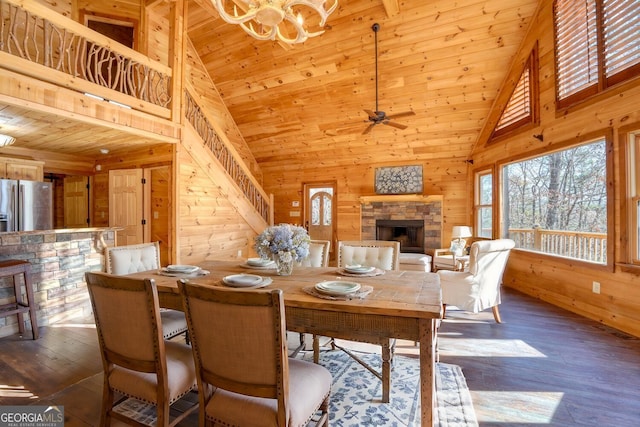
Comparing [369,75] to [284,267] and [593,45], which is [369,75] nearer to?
[593,45]

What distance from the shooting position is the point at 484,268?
10.9 ft

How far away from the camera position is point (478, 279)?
3277 millimetres

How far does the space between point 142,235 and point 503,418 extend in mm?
5463

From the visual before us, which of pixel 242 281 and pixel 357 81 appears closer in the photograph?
pixel 242 281

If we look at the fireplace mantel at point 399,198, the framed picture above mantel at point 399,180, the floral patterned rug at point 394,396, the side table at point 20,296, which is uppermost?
the framed picture above mantel at point 399,180

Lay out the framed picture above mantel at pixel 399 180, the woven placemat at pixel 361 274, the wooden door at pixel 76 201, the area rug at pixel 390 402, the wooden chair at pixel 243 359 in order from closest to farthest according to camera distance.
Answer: the wooden chair at pixel 243 359
the area rug at pixel 390 402
the woven placemat at pixel 361 274
the wooden door at pixel 76 201
the framed picture above mantel at pixel 399 180

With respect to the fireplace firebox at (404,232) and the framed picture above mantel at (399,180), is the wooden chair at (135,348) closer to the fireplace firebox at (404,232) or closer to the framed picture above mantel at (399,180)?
the fireplace firebox at (404,232)

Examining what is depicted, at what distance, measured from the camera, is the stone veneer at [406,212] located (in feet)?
21.5

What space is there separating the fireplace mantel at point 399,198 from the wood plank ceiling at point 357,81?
82 cm

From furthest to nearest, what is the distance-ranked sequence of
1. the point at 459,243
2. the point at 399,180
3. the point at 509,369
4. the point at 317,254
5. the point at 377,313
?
the point at 399,180 < the point at 459,243 < the point at 317,254 < the point at 509,369 < the point at 377,313

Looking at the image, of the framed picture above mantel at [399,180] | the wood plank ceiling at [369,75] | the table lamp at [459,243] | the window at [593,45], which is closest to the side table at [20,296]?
the wood plank ceiling at [369,75]

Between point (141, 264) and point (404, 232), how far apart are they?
5.49m

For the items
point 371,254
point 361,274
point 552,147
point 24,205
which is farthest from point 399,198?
point 24,205

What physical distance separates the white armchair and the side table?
14.1 feet
